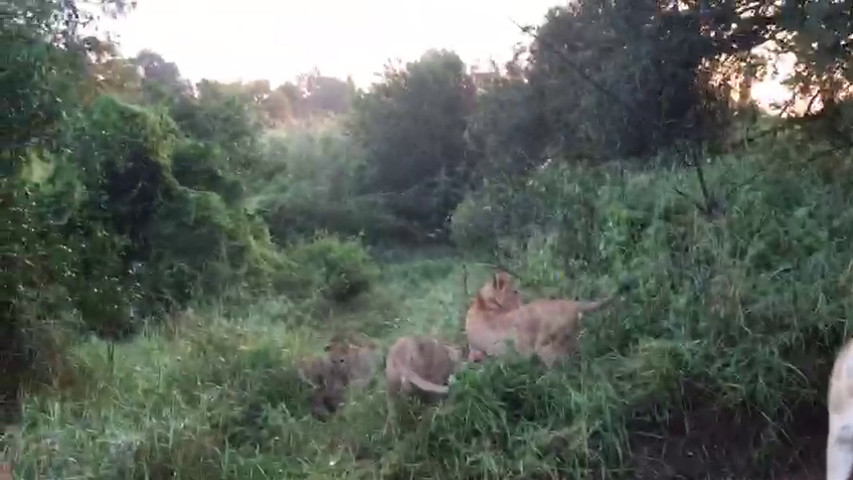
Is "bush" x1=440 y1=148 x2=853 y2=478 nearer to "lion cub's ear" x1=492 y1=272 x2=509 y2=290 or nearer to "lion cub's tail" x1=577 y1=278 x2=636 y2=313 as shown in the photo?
"lion cub's tail" x1=577 y1=278 x2=636 y2=313

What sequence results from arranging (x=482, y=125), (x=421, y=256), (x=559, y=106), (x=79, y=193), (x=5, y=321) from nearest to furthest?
(x=5, y=321)
(x=79, y=193)
(x=559, y=106)
(x=482, y=125)
(x=421, y=256)

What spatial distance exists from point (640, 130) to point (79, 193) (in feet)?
18.8

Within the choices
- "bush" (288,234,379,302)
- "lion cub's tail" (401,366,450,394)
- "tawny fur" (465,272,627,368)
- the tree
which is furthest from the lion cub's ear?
the tree

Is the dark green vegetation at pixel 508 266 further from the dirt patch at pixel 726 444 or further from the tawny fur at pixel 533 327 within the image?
the tawny fur at pixel 533 327

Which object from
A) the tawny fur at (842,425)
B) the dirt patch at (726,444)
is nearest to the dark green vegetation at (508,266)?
the dirt patch at (726,444)

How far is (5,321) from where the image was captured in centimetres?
630

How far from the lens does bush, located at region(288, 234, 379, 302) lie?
37.6ft

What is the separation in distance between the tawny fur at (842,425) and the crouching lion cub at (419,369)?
2045mm

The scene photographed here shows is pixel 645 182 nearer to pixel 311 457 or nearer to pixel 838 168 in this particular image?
pixel 838 168

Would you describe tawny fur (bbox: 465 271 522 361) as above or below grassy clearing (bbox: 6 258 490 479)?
above

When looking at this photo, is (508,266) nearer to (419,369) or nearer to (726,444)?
(419,369)

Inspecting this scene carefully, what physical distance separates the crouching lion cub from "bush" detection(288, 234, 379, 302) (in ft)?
18.5

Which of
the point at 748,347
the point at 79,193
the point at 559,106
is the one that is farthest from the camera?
the point at 559,106

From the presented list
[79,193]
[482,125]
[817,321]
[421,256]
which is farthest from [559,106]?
[817,321]
